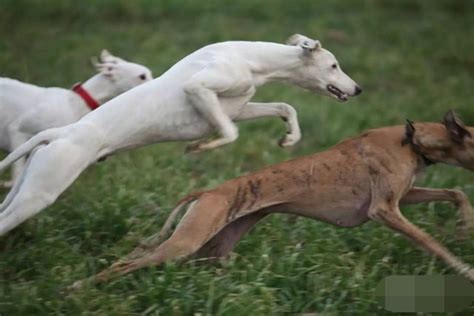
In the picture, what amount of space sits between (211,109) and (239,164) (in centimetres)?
279

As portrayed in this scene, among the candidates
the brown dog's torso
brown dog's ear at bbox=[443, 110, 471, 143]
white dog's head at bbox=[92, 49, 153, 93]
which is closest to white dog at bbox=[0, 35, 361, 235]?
the brown dog's torso

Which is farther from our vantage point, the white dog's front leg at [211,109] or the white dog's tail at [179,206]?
the white dog's front leg at [211,109]

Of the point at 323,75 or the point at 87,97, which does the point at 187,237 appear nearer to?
the point at 323,75

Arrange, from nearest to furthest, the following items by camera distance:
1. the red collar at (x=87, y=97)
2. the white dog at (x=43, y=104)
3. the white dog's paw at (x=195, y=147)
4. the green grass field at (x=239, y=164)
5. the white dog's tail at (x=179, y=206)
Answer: the green grass field at (x=239, y=164) → the white dog's tail at (x=179, y=206) → the white dog's paw at (x=195, y=147) → the white dog at (x=43, y=104) → the red collar at (x=87, y=97)

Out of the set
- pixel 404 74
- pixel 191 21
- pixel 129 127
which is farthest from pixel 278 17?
pixel 129 127

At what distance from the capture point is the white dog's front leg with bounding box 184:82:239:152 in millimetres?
6395

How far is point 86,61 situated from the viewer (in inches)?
483

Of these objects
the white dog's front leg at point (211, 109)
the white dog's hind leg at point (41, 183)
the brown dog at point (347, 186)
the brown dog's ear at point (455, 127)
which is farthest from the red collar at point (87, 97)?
the brown dog's ear at point (455, 127)

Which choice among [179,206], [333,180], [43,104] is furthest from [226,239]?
[43,104]

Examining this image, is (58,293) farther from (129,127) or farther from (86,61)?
(86,61)

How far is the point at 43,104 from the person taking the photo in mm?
7574

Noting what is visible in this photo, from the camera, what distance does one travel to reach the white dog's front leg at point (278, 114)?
6.84 metres

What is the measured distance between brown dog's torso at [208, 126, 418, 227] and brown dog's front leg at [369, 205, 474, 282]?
8.2 inches

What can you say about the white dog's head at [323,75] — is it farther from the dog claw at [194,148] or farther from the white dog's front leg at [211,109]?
the dog claw at [194,148]
